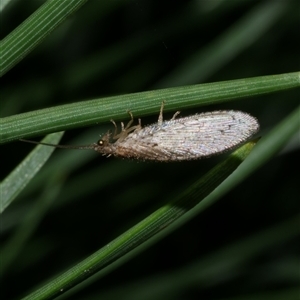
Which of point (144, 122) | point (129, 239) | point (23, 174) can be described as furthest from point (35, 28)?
point (144, 122)

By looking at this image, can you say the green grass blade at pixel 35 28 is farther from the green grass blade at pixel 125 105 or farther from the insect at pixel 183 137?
the insect at pixel 183 137

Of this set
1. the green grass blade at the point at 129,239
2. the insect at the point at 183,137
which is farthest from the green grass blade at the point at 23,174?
the green grass blade at the point at 129,239

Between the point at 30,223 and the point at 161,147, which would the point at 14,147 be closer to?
the point at 30,223

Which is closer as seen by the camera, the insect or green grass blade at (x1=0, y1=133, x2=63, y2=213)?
green grass blade at (x1=0, y1=133, x2=63, y2=213)

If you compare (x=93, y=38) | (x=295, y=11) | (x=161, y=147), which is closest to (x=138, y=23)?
(x=93, y=38)

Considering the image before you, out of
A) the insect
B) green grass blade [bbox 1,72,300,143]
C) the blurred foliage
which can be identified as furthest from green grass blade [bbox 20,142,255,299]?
the blurred foliage

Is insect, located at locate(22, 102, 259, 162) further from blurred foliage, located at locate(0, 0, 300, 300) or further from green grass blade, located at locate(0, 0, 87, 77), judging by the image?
green grass blade, located at locate(0, 0, 87, 77)
